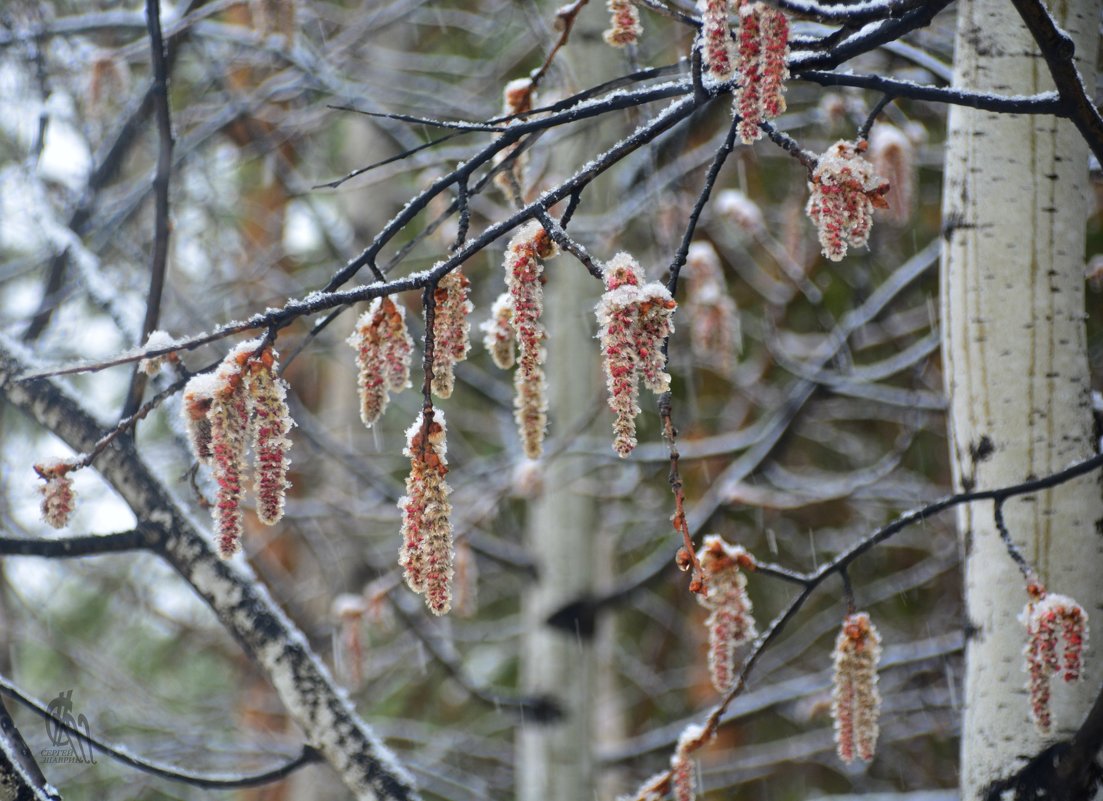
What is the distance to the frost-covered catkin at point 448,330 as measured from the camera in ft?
3.89

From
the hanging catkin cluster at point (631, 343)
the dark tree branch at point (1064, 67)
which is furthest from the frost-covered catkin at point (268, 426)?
the dark tree branch at point (1064, 67)

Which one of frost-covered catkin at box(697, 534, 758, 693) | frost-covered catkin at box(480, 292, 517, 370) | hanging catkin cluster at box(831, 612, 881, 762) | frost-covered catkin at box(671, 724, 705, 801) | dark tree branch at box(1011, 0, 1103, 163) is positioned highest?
dark tree branch at box(1011, 0, 1103, 163)

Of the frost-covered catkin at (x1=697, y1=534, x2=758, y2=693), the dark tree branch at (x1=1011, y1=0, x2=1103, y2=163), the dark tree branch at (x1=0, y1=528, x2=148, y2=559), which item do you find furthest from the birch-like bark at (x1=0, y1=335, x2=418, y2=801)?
the dark tree branch at (x1=1011, y1=0, x2=1103, y2=163)

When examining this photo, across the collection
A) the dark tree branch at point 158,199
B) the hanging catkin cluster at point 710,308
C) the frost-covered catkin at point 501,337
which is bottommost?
the frost-covered catkin at point 501,337

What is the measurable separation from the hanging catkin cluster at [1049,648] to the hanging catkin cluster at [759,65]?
96 cm

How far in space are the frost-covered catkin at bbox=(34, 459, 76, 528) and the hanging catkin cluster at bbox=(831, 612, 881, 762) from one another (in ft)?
4.15

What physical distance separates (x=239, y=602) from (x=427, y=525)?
2.98ft

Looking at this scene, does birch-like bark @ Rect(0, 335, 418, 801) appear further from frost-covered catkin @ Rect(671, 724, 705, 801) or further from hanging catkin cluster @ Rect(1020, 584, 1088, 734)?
hanging catkin cluster @ Rect(1020, 584, 1088, 734)

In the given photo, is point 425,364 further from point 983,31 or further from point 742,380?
point 742,380

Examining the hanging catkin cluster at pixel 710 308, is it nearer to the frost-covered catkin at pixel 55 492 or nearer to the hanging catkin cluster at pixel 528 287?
the hanging catkin cluster at pixel 528 287

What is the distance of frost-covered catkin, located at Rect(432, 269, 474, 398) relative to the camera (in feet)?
3.89

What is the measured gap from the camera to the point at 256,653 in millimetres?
1806

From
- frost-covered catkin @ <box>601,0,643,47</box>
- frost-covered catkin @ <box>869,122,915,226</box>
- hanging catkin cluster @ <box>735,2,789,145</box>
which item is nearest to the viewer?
hanging catkin cluster @ <box>735,2,789,145</box>

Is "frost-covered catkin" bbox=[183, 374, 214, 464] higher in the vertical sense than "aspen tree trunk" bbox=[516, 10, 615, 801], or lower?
lower
